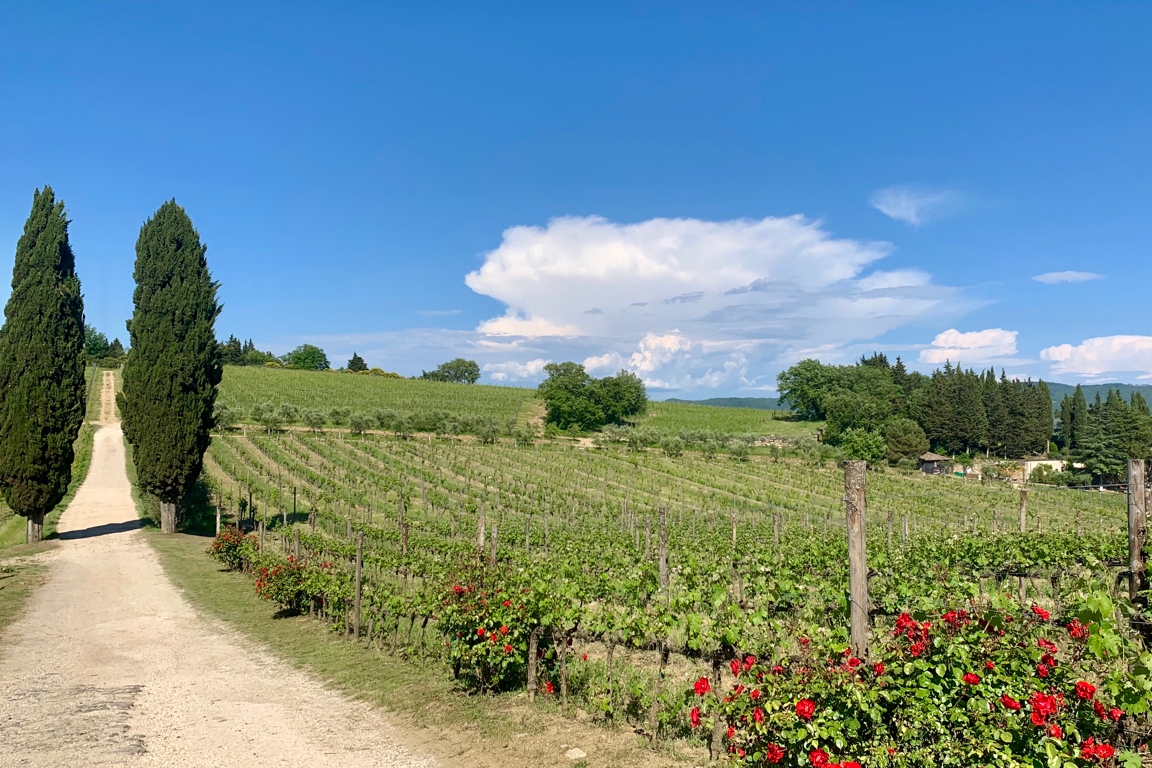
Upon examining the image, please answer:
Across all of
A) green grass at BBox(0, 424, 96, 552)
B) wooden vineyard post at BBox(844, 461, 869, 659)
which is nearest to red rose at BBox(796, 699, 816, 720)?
wooden vineyard post at BBox(844, 461, 869, 659)

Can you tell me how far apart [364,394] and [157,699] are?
72.4m

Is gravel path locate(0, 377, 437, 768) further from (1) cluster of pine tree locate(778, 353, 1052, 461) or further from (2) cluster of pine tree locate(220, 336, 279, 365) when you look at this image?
(2) cluster of pine tree locate(220, 336, 279, 365)

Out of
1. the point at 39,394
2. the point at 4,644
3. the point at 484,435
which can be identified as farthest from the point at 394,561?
the point at 484,435

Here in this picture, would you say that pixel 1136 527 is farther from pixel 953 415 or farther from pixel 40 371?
pixel 953 415

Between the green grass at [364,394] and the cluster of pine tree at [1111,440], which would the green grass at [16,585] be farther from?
the cluster of pine tree at [1111,440]

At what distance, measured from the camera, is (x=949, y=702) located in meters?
4.70

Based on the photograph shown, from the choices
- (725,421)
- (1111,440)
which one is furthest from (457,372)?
(1111,440)

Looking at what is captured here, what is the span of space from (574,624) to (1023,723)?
14.1 feet

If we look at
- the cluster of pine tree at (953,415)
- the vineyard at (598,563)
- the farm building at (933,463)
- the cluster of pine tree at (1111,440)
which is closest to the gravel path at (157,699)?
the vineyard at (598,563)

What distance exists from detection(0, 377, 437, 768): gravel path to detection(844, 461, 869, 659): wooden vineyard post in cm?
419

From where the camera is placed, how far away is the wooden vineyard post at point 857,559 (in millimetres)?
5348

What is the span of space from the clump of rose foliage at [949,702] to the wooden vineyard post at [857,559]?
7.6 inches

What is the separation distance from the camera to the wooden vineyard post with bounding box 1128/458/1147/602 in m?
6.00

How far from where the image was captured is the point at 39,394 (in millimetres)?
21656
